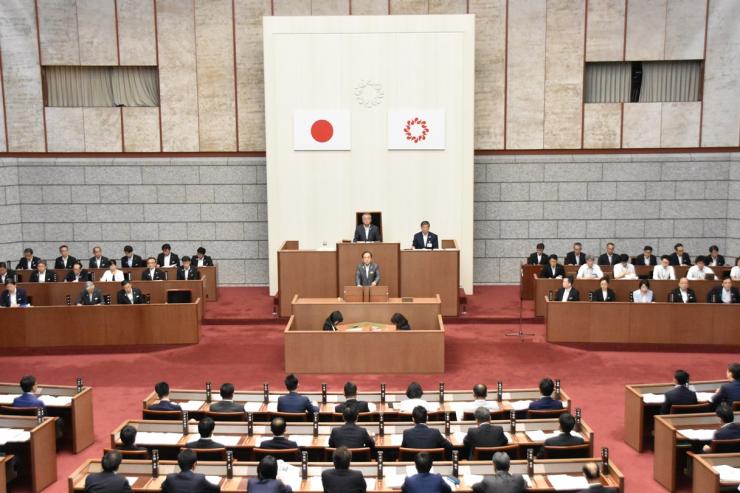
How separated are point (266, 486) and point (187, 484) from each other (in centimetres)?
59

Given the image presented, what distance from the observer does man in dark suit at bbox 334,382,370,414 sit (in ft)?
23.5

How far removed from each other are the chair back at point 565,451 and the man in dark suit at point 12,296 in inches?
333

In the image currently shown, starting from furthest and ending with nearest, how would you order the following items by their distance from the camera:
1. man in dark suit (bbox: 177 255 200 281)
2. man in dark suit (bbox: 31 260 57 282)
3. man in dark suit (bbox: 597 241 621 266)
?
man in dark suit (bbox: 597 241 621 266) < man in dark suit (bbox: 177 255 200 281) < man in dark suit (bbox: 31 260 57 282)

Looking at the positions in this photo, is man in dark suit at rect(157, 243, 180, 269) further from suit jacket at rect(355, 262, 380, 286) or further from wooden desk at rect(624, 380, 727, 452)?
wooden desk at rect(624, 380, 727, 452)

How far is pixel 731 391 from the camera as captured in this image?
23.8 ft

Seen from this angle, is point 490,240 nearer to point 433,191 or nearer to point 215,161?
point 433,191

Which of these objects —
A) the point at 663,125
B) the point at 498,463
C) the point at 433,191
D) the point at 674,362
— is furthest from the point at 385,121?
the point at 498,463

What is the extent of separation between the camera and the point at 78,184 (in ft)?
49.2

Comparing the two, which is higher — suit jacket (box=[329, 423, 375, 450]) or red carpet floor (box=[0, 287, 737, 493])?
suit jacket (box=[329, 423, 375, 450])

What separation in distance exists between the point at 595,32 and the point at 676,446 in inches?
387

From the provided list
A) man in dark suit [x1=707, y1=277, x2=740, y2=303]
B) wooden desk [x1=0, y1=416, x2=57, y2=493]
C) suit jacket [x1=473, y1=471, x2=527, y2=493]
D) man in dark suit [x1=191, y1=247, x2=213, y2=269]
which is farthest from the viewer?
man in dark suit [x1=191, y1=247, x2=213, y2=269]

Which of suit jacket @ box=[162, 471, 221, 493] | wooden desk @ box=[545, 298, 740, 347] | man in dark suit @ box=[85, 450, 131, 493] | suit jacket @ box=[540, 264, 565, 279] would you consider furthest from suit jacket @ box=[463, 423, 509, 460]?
suit jacket @ box=[540, 264, 565, 279]

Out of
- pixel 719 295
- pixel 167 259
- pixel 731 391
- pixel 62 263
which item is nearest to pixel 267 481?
pixel 731 391

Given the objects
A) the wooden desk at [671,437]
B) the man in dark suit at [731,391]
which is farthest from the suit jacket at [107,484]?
the man in dark suit at [731,391]
